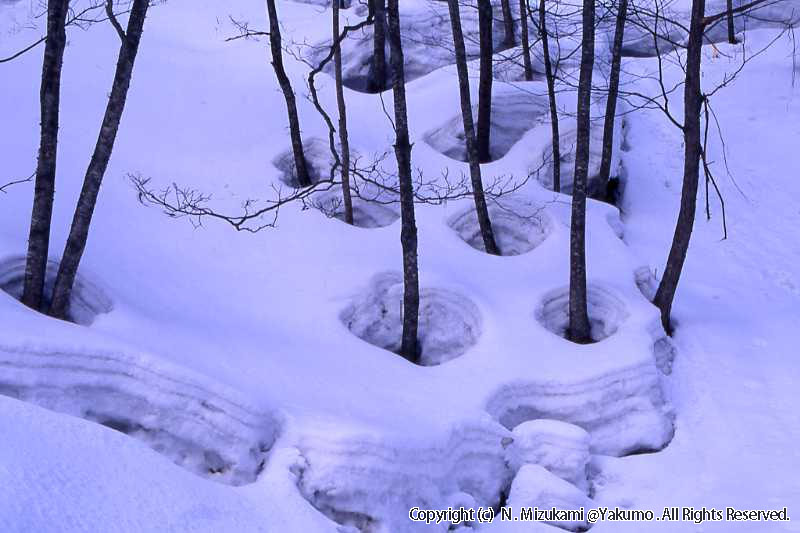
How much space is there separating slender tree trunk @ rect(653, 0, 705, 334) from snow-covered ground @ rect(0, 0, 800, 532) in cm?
48

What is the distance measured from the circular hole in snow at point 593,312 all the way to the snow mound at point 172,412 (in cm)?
426

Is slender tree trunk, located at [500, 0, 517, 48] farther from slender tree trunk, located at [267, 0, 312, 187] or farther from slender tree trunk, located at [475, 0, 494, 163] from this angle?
slender tree trunk, located at [267, 0, 312, 187]

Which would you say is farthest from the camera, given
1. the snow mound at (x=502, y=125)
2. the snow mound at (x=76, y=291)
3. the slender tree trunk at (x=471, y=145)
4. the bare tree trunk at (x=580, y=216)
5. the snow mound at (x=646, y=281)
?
the snow mound at (x=502, y=125)

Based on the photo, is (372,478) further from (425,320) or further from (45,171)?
(45,171)

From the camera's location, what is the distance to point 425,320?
956cm

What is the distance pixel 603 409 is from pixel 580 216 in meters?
2.24

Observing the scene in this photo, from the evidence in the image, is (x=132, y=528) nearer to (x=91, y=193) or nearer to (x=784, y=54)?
(x=91, y=193)

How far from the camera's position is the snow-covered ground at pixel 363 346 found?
244 inches

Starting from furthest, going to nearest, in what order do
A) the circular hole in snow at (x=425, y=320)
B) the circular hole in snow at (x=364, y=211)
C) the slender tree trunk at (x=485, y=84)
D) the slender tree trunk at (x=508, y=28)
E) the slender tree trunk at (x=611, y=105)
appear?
the slender tree trunk at (x=508, y=28), the slender tree trunk at (x=485, y=84), the slender tree trunk at (x=611, y=105), the circular hole in snow at (x=364, y=211), the circular hole in snow at (x=425, y=320)

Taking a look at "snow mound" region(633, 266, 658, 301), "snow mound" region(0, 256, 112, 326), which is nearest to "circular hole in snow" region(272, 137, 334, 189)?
"snow mound" region(0, 256, 112, 326)

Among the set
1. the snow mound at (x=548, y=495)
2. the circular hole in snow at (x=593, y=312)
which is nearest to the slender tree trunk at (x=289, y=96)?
the circular hole in snow at (x=593, y=312)

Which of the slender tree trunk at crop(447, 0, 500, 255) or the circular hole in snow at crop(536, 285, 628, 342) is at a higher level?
the slender tree trunk at crop(447, 0, 500, 255)

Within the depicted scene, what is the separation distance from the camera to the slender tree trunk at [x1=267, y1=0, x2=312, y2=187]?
1141cm

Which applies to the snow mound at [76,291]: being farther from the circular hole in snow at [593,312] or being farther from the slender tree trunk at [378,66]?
the slender tree trunk at [378,66]
